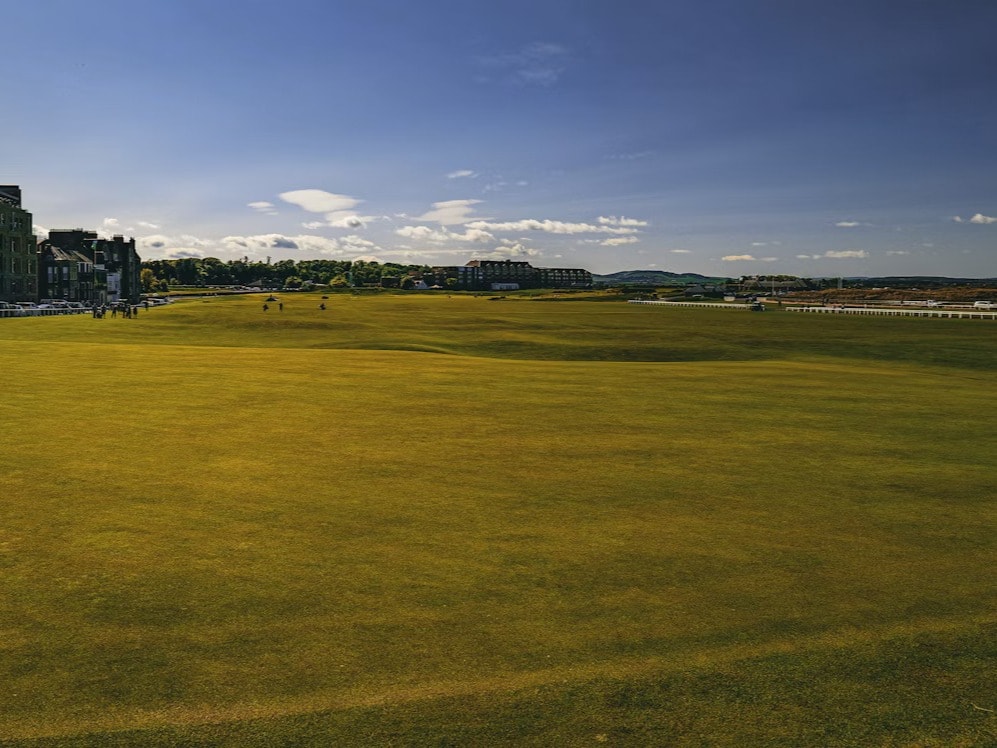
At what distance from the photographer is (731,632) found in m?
8.62

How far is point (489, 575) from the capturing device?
33.4 ft

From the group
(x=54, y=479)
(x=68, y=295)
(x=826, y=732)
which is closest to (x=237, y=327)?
(x=54, y=479)

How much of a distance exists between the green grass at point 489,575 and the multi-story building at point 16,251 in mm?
106031

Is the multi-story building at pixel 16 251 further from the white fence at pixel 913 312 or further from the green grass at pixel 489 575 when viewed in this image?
the white fence at pixel 913 312

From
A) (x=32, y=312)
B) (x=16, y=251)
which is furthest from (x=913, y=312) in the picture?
(x=16, y=251)

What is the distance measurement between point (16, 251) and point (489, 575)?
130 metres

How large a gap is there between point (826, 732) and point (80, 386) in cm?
2744

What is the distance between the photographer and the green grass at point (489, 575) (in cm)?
700

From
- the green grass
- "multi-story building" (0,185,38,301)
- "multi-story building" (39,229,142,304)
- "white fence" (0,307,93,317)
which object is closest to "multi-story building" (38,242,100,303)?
"multi-story building" (39,229,142,304)

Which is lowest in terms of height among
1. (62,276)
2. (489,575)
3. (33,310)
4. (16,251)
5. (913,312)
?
(489,575)

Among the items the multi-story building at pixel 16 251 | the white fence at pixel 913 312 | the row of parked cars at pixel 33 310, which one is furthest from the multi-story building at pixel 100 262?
the white fence at pixel 913 312

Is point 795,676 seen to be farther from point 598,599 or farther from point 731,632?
point 598,599

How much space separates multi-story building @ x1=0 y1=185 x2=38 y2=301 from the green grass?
106m

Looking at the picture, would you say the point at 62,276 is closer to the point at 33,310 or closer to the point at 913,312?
the point at 33,310
